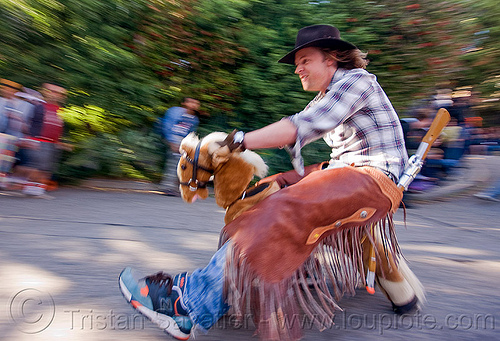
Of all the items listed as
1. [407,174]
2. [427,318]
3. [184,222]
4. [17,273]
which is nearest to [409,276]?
[427,318]

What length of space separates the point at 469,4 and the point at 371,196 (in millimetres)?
7444

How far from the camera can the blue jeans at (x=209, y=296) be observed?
212cm

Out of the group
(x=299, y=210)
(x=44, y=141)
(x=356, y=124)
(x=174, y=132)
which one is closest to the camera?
(x=299, y=210)

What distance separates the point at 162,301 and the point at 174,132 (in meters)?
4.82

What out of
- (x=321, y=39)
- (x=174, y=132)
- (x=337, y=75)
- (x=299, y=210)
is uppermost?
(x=321, y=39)

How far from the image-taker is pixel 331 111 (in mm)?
2129

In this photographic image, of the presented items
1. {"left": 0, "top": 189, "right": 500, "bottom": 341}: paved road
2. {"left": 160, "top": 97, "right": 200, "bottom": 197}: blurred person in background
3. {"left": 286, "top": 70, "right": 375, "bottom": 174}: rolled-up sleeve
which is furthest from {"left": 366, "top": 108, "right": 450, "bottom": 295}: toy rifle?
{"left": 160, "top": 97, "right": 200, "bottom": 197}: blurred person in background

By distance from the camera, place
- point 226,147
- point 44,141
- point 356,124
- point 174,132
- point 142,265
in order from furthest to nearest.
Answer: point 174,132, point 44,141, point 142,265, point 356,124, point 226,147

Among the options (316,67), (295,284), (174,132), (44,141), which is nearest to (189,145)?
(316,67)

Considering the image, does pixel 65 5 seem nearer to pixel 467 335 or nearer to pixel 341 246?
pixel 341 246

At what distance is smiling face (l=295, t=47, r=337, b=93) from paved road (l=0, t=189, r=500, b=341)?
1.41 metres

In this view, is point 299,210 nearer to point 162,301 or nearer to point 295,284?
point 295,284

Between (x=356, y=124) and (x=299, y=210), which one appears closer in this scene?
(x=299, y=210)

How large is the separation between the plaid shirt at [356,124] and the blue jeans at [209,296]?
0.63 meters
